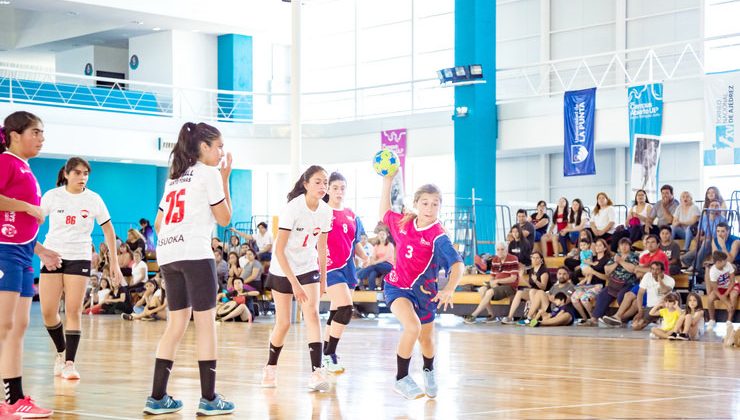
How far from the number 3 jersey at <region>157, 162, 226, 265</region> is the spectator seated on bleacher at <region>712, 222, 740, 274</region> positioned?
10.7 metres

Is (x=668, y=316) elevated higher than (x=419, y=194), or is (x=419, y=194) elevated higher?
(x=419, y=194)

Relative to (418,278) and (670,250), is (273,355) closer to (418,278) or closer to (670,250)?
(418,278)

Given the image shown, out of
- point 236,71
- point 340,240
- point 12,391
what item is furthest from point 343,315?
point 236,71

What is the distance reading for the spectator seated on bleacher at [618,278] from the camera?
1569 cm

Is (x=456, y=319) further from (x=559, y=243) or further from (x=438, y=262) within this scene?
(x=438, y=262)

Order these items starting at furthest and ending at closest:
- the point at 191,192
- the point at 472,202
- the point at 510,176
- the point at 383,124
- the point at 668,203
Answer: the point at 510,176 < the point at 383,124 < the point at 472,202 < the point at 668,203 < the point at 191,192

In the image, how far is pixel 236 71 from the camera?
33.3 m

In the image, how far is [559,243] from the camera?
18.3m

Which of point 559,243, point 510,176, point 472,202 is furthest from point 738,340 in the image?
point 510,176

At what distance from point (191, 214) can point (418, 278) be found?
181cm

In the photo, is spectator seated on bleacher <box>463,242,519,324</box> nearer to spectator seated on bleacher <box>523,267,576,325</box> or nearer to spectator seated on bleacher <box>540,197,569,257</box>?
spectator seated on bleacher <box>523,267,576,325</box>

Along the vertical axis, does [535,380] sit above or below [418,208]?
below

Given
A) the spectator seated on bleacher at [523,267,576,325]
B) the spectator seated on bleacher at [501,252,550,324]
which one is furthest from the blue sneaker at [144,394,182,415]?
the spectator seated on bleacher at [501,252,550,324]

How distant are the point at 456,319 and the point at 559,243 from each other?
236cm
